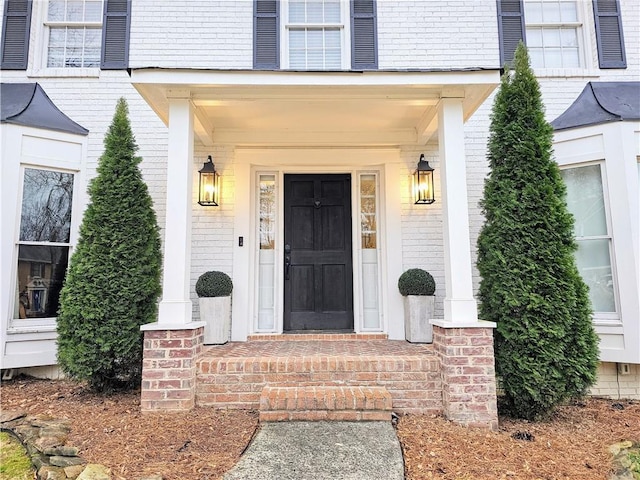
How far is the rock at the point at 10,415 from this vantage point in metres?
2.90

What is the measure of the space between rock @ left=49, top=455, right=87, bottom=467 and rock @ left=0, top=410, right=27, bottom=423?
0.85m

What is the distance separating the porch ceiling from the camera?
3201mm

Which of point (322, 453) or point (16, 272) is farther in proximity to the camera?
point (16, 272)

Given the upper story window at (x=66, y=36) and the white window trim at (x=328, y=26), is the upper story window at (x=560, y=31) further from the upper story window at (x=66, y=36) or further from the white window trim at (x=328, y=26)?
the upper story window at (x=66, y=36)

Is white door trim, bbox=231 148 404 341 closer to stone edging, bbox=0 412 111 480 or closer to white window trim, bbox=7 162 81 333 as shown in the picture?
white window trim, bbox=7 162 81 333

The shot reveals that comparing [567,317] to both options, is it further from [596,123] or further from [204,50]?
[204,50]

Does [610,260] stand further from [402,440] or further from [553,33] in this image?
[553,33]

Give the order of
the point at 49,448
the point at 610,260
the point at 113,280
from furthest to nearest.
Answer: the point at 610,260, the point at 113,280, the point at 49,448

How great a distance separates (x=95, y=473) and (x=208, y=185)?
2849mm

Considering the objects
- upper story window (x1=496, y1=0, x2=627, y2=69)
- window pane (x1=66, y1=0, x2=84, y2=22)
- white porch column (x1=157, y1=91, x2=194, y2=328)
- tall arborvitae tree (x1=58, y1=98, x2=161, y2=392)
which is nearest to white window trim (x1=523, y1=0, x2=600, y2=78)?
Result: upper story window (x1=496, y1=0, x2=627, y2=69)

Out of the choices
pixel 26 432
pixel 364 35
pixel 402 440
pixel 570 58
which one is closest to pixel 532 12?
pixel 570 58

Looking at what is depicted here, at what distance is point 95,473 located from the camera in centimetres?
216

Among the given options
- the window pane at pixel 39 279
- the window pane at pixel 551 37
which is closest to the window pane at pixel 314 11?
the window pane at pixel 551 37

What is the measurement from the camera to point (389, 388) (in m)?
3.17
